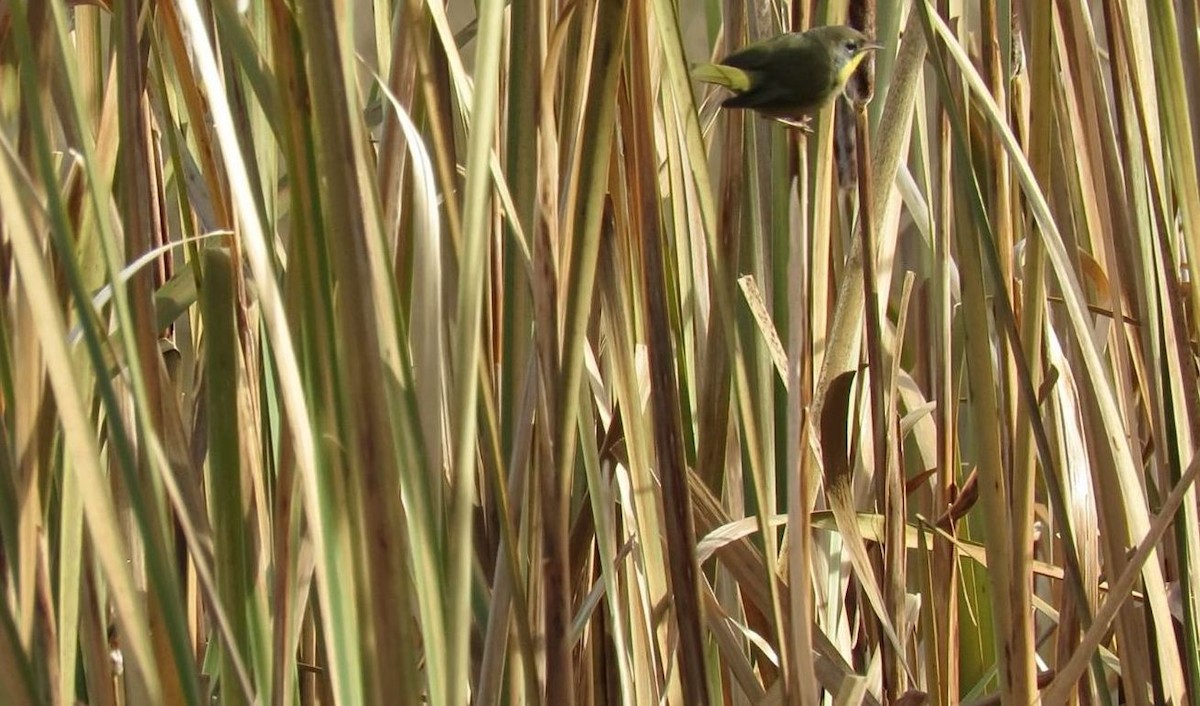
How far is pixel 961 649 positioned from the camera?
604 millimetres

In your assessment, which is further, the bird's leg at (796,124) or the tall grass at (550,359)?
the bird's leg at (796,124)

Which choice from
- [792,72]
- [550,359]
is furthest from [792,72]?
[550,359]

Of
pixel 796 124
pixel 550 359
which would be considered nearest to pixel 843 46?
pixel 796 124

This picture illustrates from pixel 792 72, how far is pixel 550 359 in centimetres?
11

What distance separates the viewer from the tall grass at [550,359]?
0.29 m

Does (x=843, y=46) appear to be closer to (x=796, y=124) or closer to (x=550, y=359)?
(x=796, y=124)

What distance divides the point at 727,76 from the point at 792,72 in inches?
1.2

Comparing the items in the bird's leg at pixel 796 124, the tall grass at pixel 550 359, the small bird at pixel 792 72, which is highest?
the small bird at pixel 792 72

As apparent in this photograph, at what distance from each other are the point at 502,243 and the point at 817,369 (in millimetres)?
140

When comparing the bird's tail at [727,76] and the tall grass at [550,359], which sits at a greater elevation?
the bird's tail at [727,76]

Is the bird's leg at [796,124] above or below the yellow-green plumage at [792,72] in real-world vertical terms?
below

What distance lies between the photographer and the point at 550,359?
34 centimetres

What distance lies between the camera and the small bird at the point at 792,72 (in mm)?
363

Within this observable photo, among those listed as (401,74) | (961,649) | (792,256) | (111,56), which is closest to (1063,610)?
(961,649)
